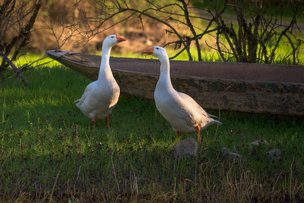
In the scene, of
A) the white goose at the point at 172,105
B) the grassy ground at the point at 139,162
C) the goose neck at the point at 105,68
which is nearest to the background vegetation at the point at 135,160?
the grassy ground at the point at 139,162

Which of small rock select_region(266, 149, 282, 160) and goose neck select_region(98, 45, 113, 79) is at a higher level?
goose neck select_region(98, 45, 113, 79)

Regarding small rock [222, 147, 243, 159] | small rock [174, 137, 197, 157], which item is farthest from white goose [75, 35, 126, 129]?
small rock [222, 147, 243, 159]

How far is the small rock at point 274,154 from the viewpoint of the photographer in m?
3.95

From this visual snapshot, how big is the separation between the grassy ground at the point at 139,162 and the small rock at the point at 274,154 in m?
0.05

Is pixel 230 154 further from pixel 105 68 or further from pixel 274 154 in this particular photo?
pixel 105 68

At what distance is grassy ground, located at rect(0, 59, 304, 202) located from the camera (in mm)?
3188

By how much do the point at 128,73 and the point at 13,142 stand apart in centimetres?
196

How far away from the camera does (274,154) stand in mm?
3996

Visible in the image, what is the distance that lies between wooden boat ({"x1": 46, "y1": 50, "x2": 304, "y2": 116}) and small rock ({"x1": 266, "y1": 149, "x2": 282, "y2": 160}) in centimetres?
122

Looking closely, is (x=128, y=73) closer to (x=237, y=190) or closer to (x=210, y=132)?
(x=210, y=132)

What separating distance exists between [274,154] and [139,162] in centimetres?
131

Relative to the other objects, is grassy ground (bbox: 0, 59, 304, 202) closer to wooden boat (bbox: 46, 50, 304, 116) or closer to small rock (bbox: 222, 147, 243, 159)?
small rock (bbox: 222, 147, 243, 159)

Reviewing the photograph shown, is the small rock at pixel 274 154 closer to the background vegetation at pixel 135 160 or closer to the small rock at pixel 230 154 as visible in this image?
the background vegetation at pixel 135 160

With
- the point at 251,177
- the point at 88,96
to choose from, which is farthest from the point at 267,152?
the point at 88,96
